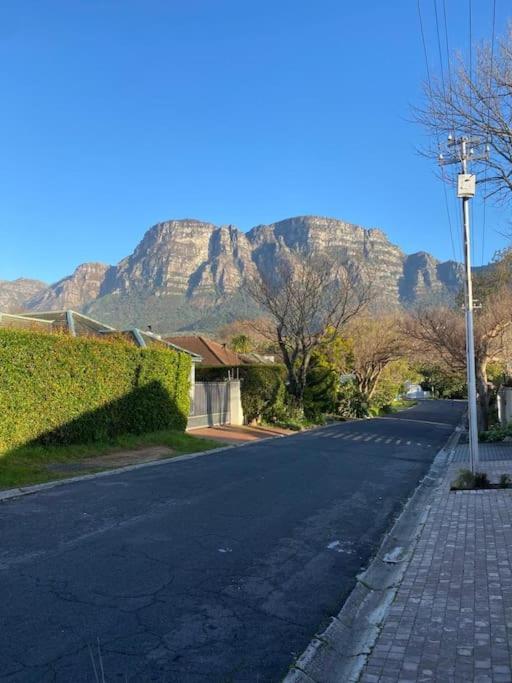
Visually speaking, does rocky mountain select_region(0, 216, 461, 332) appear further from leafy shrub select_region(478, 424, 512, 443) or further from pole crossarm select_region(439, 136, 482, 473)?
pole crossarm select_region(439, 136, 482, 473)

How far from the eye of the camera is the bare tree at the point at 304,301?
1350 inches

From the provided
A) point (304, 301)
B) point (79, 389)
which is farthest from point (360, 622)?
point (304, 301)

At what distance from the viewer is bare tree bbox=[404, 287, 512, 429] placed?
83.4 ft

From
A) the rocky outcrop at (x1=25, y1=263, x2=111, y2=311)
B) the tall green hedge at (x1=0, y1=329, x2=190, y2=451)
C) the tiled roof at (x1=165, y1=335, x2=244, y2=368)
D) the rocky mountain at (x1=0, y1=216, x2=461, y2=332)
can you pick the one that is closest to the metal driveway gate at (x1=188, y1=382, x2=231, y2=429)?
the tall green hedge at (x1=0, y1=329, x2=190, y2=451)

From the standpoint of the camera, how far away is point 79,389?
16.0 metres

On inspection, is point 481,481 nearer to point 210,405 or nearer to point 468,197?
point 468,197

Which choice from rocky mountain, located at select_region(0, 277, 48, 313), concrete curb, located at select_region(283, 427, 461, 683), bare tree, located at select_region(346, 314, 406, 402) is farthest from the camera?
rocky mountain, located at select_region(0, 277, 48, 313)

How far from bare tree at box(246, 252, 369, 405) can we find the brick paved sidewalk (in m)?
26.0

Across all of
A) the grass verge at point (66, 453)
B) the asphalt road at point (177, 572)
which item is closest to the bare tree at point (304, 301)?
the grass verge at point (66, 453)

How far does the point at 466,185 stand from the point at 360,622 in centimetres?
966

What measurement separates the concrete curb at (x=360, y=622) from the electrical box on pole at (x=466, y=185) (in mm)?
6853

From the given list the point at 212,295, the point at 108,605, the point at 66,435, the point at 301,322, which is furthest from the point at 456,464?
the point at 212,295

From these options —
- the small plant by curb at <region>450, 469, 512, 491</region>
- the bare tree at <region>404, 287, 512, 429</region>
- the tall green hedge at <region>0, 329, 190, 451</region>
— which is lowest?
the small plant by curb at <region>450, 469, 512, 491</region>

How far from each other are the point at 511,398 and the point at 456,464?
11.0 meters
